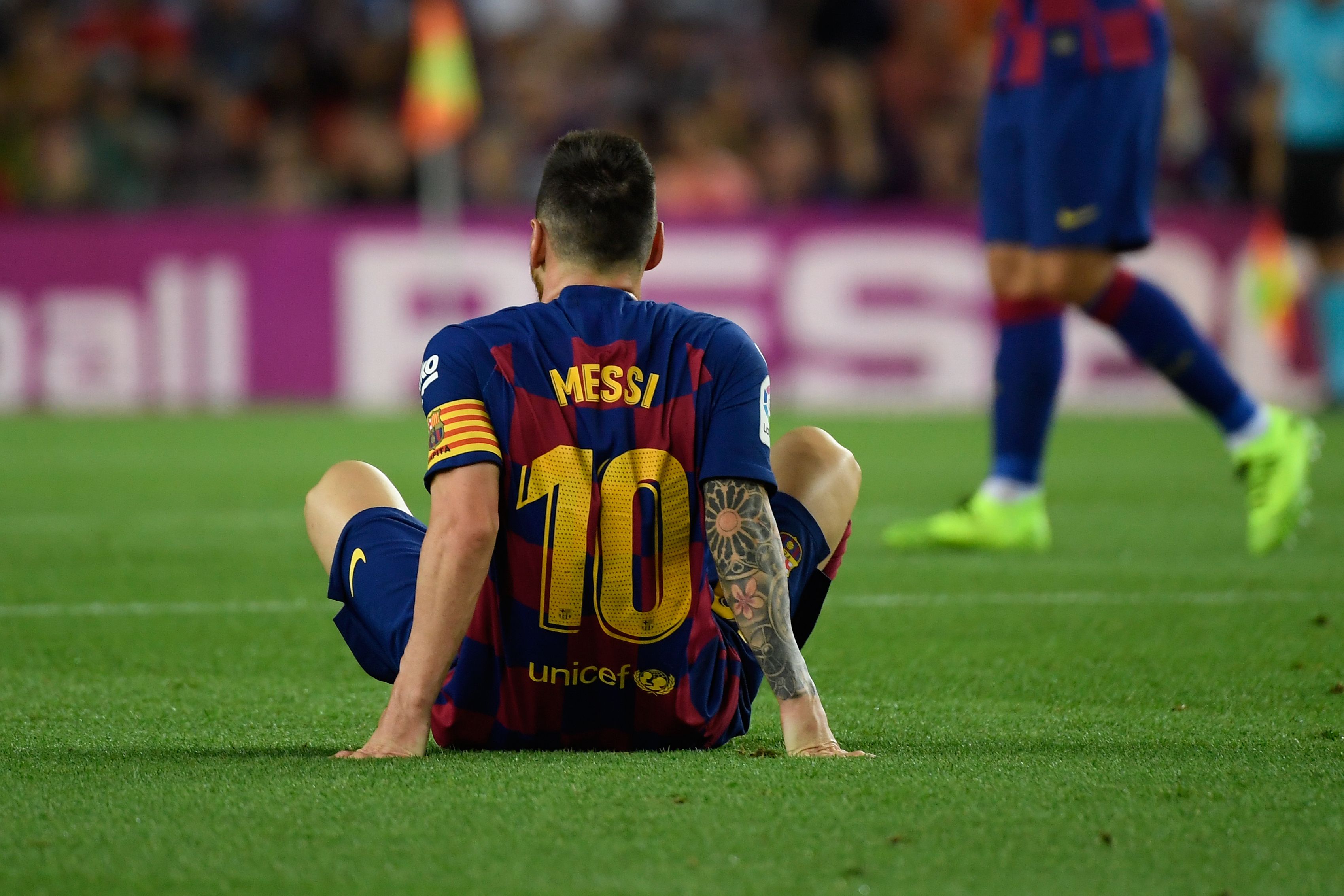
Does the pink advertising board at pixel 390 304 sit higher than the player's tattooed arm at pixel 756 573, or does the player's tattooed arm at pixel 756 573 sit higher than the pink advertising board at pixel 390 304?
the player's tattooed arm at pixel 756 573

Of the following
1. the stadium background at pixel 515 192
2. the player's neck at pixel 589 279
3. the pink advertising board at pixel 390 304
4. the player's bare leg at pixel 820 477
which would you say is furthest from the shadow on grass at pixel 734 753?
the stadium background at pixel 515 192

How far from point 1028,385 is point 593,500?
10.4ft

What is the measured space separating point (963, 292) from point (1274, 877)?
10309 mm

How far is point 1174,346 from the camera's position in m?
5.46

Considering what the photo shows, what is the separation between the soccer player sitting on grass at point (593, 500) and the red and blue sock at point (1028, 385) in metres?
2.96

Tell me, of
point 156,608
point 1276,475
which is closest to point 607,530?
point 156,608

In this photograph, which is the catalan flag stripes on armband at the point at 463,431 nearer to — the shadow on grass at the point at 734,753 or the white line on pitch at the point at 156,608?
the shadow on grass at the point at 734,753

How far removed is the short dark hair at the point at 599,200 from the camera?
2.66 metres

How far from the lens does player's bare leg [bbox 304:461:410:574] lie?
9.96ft

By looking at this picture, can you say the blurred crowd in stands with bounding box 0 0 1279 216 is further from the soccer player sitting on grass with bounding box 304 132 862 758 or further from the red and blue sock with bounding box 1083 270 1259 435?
the soccer player sitting on grass with bounding box 304 132 862 758

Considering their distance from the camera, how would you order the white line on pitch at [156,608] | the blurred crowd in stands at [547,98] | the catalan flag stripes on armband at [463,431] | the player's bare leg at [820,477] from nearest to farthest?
the catalan flag stripes on armband at [463,431] < the player's bare leg at [820,477] < the white line on pitch at [156,608] < the blurred crowd in stands at [547,98]

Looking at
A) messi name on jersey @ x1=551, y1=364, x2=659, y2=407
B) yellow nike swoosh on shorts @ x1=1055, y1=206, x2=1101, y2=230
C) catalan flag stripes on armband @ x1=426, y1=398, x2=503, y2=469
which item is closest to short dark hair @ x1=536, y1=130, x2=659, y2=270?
messi name on jersey @ x1=551, y1=364, x2=659, y2=407

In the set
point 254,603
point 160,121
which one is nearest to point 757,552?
point 254,603

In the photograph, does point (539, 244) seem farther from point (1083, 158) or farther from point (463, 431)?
point (1083, 158)
